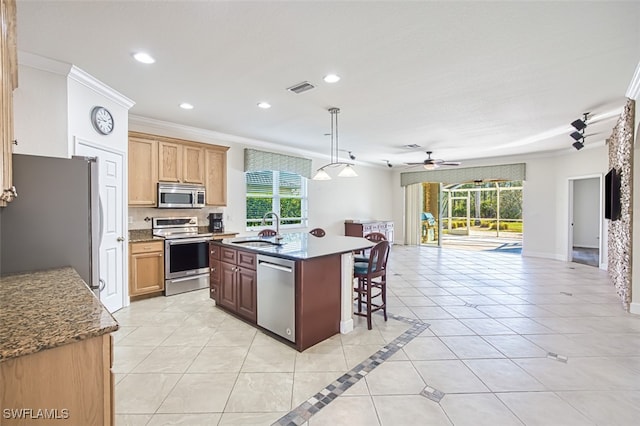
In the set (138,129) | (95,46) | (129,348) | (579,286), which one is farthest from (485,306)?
(138,129)

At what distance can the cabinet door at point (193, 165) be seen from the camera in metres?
4.80

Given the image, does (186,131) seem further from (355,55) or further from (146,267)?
(355,55)

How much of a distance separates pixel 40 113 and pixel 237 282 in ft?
8.14

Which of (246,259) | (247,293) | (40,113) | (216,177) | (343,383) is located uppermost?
(40,113)

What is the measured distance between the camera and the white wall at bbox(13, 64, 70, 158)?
2.69 metres

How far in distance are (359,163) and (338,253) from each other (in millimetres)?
6314

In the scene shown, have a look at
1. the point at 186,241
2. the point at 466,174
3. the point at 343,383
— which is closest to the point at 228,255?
the point at 186,241

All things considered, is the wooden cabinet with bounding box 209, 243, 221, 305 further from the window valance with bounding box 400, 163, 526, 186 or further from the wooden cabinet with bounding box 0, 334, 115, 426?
the window valance with bounding box 400, 163, 526, 186

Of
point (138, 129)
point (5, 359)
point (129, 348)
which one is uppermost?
point (138, 129)

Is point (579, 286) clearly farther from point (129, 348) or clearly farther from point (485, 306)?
point (129, 348)

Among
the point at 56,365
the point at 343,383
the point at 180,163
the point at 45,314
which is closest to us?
the point at 56,365

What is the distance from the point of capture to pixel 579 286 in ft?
16.3

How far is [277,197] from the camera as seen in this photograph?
6555mm

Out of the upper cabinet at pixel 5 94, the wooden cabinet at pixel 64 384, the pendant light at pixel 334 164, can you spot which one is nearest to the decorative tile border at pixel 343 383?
the wooden cabinet at pixel 64 384
